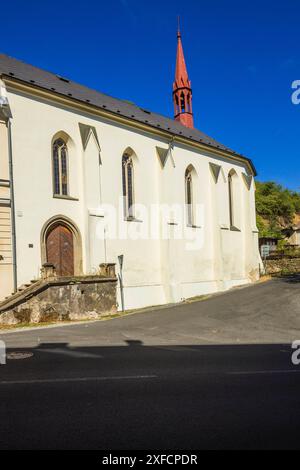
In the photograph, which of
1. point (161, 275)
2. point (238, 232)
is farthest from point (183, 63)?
point (161, 275)

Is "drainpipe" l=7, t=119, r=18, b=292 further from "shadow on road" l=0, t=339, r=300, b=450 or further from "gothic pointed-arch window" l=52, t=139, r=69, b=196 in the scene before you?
"shadow on road" l=0, t=339, r=300, b=450

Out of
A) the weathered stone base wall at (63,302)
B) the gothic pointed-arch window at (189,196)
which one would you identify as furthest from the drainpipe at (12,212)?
the gothic pointed-arch window at (189,196)

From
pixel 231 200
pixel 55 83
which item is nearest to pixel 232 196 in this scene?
pixel 231 200

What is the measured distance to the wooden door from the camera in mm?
19359

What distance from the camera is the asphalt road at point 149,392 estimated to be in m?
4.23

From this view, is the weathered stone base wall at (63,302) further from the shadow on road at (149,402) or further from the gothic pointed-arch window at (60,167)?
the shadow on road at (149,402)

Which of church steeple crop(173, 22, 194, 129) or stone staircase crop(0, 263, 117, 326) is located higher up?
church steeple crop(173, 22, 194, 129)

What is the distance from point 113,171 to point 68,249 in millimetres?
4839

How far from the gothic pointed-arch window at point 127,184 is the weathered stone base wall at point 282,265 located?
17.1m

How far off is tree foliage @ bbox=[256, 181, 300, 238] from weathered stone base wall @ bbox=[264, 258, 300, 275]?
28.5 metres

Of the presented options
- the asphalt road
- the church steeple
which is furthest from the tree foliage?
the asphalt road

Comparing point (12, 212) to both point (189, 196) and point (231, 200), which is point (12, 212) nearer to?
point (189, 196)

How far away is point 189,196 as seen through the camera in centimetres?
2777
